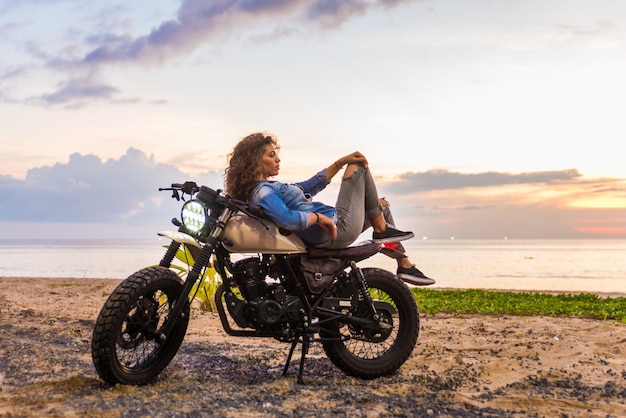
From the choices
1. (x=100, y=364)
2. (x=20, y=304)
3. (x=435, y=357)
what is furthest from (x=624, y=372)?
(x=20, y=304)

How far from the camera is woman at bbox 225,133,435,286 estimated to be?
489cm

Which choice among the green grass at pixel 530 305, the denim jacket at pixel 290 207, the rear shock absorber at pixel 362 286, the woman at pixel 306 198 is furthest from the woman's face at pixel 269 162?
the green grass at pixel 530 305

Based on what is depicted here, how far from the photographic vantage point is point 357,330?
5.61m

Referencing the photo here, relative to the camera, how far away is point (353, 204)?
17.7 ft

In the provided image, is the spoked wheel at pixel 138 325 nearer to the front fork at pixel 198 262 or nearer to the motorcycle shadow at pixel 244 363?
the front fork at pixel 198 262

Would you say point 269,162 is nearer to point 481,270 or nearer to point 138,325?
point 138,325

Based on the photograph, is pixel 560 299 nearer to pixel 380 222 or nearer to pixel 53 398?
pixel 380 222

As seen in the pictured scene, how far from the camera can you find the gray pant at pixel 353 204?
532 centimetres

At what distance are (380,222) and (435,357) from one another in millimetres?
1734

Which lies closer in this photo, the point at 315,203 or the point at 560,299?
the point at 315,203

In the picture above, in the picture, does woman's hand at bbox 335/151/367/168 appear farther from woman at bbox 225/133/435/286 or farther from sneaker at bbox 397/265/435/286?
sneaker at bbox 397/265/435/286

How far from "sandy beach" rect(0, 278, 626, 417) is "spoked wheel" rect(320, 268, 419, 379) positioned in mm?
141

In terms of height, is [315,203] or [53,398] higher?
[315,203]

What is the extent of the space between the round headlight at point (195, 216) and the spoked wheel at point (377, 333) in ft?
4.70
